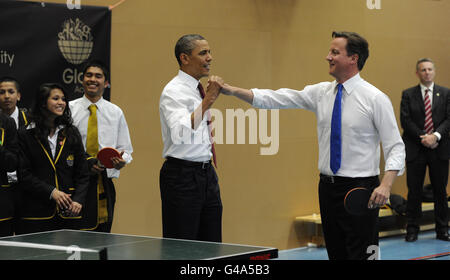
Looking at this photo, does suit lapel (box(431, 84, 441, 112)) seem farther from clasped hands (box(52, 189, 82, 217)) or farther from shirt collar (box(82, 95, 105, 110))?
clasped hands (box(52, 189, 82, 217))

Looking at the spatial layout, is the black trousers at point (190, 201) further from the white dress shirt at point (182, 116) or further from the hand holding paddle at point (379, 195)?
the hand holding paddle at point (379, 195)

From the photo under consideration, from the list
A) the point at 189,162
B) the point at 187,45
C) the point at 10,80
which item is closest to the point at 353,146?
the point at 189,162

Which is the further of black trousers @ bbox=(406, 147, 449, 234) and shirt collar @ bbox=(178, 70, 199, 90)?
black trousers @ bbox=(406, 147, 449, 234)

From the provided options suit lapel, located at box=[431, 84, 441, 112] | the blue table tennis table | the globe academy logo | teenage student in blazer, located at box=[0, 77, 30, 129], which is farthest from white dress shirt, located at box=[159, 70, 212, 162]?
suit lapel, located at box=[431, 84, 441, 112]

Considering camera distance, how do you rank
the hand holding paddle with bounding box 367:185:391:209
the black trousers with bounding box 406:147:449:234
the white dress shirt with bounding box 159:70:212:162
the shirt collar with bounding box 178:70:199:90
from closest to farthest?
the hand holding paddle with bounding box 367:185:391:209, the white dress shirt with bounding box 159:70:212:162, the shirt collar with bounding box 178:70:199:90, the black trousers with bounding box 406:147:449:234

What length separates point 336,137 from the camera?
4.28 metres

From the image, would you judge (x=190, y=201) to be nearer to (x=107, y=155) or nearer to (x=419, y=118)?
(x=107, y=155)

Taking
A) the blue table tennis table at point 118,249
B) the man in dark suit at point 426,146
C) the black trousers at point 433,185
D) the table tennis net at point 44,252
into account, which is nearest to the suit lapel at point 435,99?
the man in dark suit at point 426,146

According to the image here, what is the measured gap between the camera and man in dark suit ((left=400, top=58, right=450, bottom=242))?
8117mm

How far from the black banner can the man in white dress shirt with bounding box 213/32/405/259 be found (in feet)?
6.83

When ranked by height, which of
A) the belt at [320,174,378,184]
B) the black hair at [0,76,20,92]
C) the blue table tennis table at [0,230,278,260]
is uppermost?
the black hair at [0,76,20,92]
